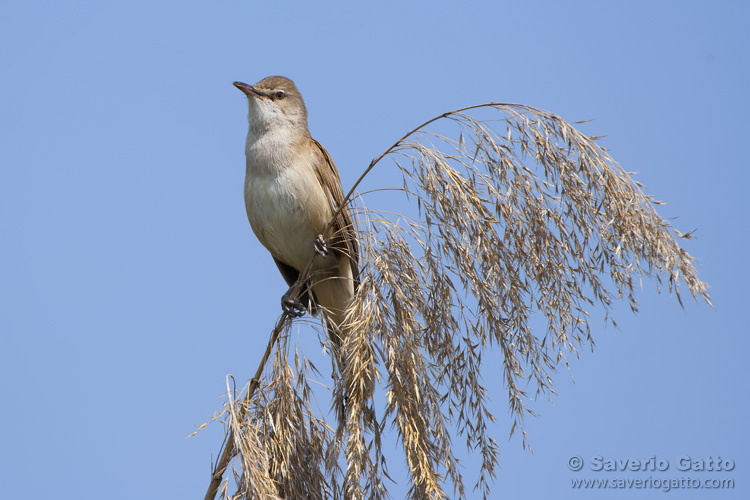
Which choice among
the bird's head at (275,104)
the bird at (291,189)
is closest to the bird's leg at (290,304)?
the bird at (291,189)

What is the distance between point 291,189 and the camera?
4.08m

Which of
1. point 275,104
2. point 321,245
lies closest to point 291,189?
point 321,245

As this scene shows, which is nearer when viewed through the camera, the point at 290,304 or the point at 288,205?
the point at 290,304

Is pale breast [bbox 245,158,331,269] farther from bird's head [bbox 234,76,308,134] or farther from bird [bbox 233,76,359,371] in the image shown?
bird's head [bbox 234,76,308,134]

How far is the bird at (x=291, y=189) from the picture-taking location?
161 inches

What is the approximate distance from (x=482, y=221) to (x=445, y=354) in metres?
0.49

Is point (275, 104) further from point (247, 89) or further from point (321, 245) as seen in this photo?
point (321, 245)

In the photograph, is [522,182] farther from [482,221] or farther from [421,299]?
[421,299]

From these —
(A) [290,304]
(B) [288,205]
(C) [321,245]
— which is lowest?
(A) [290,304]

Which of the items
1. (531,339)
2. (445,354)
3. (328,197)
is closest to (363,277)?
(445,354)

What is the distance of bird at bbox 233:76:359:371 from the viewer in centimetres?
410

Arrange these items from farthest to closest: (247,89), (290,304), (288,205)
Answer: (247,89)
(288,205)
(290,304)

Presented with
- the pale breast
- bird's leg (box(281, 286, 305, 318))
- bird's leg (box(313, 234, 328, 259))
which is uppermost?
the pale breast

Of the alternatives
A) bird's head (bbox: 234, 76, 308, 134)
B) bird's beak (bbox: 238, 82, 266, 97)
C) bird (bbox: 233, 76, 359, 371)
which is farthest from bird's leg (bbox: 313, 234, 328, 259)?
bird's beak (bbox: 238, 82, 266, 97)
